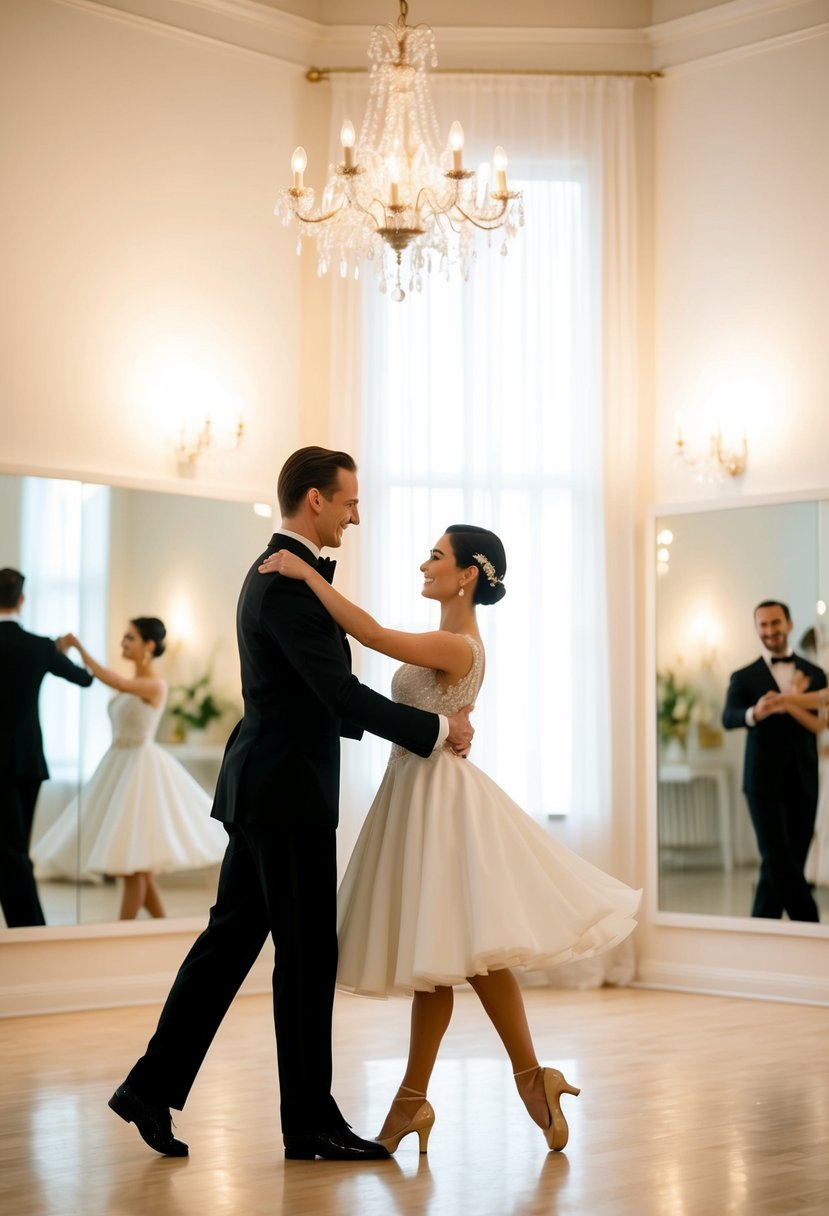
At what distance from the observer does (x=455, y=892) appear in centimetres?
360

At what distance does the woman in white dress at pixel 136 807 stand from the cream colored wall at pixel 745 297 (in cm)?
220

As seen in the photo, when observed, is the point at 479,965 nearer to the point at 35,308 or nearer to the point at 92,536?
the point at 92,536

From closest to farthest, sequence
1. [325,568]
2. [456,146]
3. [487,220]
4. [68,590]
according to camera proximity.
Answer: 1. [325,568]
2. [456,146]
3. [487,220]
4. [68,590]

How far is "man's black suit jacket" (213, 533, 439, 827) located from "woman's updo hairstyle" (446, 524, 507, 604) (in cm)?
44

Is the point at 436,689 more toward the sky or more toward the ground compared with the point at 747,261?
more toward the ground

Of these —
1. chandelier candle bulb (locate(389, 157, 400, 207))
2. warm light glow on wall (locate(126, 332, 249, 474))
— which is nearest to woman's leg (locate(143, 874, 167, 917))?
warm light glow on wall (locate(126, 332, 249, 474))

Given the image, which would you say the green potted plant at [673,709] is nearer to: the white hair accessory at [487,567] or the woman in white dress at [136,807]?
the woman in white dress at [136,807]

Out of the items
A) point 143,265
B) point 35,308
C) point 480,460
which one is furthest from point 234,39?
point 480,460

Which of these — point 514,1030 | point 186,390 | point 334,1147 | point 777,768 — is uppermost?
point 186,390

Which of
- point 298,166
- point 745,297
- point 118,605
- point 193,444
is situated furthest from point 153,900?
point 745,297

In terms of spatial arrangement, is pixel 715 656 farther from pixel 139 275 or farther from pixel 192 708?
pixel 139 275

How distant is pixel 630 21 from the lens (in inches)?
280

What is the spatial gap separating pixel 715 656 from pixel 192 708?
2.39m

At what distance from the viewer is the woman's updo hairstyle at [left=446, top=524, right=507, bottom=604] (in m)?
3.94
